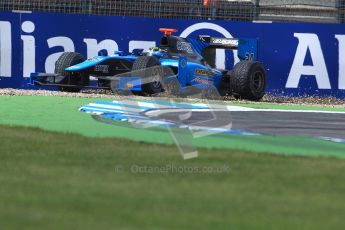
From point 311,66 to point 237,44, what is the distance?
1930mm

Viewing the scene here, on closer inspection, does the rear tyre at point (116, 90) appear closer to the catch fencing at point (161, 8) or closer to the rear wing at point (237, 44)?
the rear wing at point (237, 44)

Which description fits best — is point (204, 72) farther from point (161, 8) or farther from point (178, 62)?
point (161, 8)

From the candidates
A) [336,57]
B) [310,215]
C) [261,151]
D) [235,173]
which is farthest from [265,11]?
[310,215]

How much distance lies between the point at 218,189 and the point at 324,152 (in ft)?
9.74

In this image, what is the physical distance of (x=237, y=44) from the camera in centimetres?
1803

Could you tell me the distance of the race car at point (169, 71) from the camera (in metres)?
16.9

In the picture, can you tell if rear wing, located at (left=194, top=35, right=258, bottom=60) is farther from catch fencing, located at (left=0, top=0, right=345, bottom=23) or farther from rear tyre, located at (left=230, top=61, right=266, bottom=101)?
catch fencing, located at (left=0, top=0, right=345, bottom=23)

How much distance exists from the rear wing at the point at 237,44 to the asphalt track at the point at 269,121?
357 centimetres

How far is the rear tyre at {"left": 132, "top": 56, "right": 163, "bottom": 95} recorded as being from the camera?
1642 cm

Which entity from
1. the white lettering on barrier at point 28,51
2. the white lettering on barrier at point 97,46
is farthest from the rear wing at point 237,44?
the white lettering on barrier at point 28,51

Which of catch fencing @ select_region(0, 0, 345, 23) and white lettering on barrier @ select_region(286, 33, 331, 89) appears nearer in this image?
white lettering on barrier @ select_region(286, 33, 331, 89)

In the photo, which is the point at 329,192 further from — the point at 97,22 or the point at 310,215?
the point at 97,22

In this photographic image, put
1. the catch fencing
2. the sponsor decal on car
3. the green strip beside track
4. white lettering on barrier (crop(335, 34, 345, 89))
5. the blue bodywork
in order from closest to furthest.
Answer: the green strip beside track → the blue bodywork → the sponsor decal on car → white lettering on barrier (crop(335, 34, 345, 89)) → the catch fencing

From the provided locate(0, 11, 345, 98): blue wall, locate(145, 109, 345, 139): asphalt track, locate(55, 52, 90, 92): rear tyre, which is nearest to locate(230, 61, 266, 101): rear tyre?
locate(0, 11, 345, 98): blue wall
